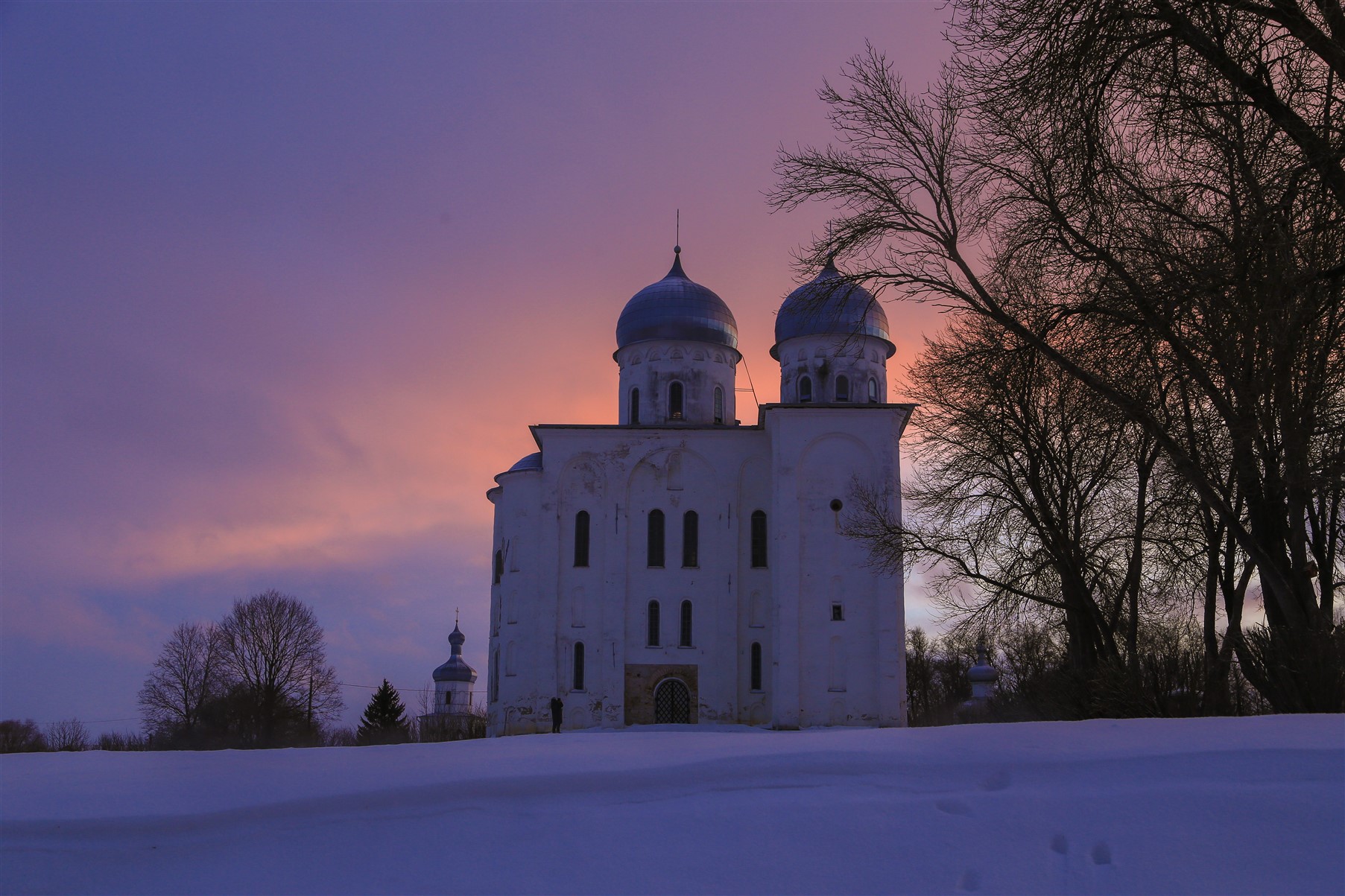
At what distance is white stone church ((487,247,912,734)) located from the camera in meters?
26.5

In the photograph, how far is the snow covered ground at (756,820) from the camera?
509 centimetres

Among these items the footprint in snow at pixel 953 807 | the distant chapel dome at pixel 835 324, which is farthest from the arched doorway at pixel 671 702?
the footprint in snow at pixel 953 807

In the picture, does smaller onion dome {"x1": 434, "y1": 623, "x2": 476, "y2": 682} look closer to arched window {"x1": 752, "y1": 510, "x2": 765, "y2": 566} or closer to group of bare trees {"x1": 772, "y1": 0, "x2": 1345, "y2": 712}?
arched window {"x1": 752, "y1": 510, "x2": 765, "y2": 566}

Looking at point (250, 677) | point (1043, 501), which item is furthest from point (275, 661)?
point (1043, 501)

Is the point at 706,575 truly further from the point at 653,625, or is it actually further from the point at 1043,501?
the point at 1043,501

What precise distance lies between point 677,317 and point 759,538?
7012mm

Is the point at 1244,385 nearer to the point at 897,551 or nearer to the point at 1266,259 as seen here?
the point at 1266,259

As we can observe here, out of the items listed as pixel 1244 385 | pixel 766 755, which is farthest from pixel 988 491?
pixel 766 755

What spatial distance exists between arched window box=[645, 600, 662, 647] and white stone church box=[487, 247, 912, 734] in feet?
0.15

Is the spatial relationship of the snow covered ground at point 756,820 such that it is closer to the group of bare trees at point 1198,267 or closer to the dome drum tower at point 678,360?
the group of bare trees at point 1198,267

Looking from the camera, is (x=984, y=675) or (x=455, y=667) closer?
(x=984, y=675)

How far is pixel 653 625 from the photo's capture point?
1102 inches

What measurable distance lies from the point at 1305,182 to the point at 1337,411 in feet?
10.3

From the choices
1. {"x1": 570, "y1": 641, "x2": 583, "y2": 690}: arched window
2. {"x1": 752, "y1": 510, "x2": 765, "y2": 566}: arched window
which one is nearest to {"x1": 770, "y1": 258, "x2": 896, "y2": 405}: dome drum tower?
{"x1": 752, "y1": 510, "x2": 765, "y2": 566}: arched window
